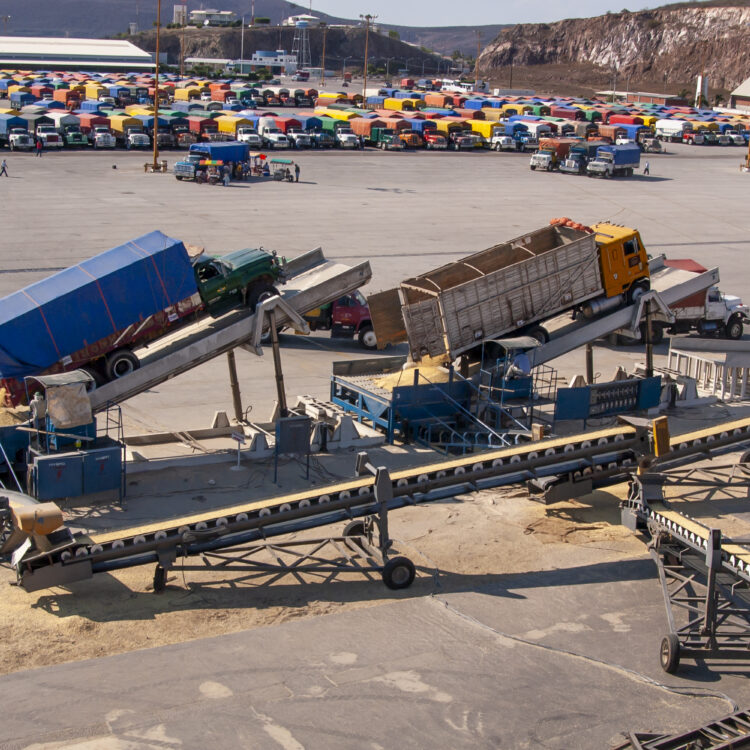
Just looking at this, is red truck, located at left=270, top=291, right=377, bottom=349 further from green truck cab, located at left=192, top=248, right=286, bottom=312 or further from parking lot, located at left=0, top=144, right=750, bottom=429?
green truck cab, located at left=192, top=248, right=286, bottom=312

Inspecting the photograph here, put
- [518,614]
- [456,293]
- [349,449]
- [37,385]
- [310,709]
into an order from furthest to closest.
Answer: [456,293], [349,449], [37,385], [518,614], [310,709]

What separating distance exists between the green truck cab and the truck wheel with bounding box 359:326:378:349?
24.8 feet

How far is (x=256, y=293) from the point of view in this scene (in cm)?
2252

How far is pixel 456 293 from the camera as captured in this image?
23.0 meters

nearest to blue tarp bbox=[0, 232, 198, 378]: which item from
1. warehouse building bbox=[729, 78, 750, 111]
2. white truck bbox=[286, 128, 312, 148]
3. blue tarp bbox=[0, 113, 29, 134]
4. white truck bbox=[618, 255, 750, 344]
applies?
white truck bbox=[618, 255, 750, 344]

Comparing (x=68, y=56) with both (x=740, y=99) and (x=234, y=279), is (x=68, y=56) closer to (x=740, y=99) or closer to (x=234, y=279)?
(x=740, y=99)

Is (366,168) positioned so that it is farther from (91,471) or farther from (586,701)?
(586,701)

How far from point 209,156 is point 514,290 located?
4141 cm

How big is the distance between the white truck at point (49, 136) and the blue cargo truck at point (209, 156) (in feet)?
51.2

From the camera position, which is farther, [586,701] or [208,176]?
[208,176]

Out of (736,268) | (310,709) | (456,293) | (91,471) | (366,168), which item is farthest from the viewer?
(366,168)

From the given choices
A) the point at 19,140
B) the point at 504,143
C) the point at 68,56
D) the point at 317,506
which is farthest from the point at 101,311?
the point at 68,56

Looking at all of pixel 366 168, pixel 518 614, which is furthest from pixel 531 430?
pixel 366 168

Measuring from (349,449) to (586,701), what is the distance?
9.54 meters
